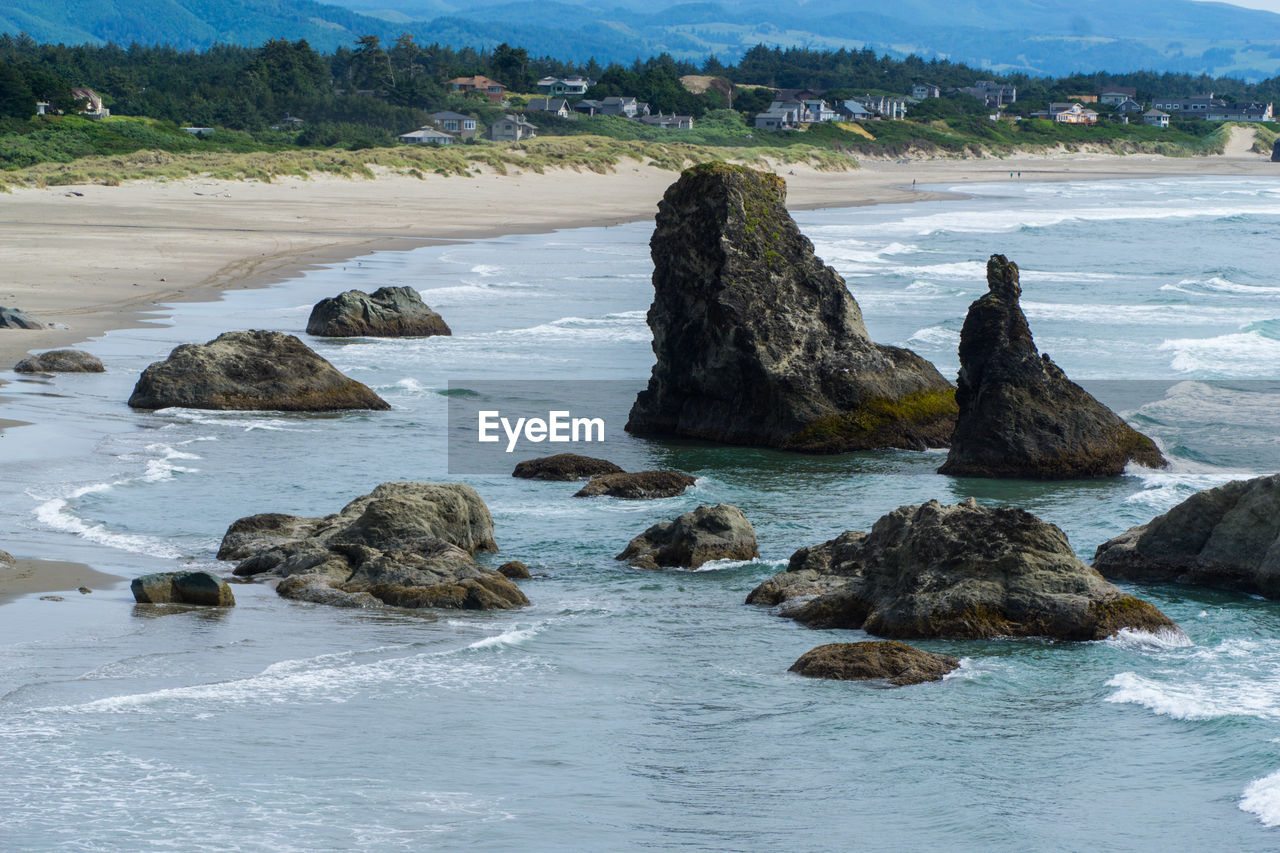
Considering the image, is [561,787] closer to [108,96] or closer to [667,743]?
[667,743]

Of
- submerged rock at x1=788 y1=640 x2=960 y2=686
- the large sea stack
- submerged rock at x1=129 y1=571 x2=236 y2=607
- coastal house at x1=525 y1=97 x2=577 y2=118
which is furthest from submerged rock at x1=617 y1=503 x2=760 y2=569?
coastal house at x1=525 y1=97 x2=577 y2=118

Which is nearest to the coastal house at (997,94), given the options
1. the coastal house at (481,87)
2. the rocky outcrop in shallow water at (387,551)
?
the coastal house at (481,87)

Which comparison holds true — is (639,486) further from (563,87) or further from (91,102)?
(563,87)

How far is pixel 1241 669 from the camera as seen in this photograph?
32.2ft

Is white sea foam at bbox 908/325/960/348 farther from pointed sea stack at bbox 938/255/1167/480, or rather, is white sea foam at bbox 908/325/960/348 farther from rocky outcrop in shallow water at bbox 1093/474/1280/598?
rocky outcrop in shallow water at bbox 1093/474/1280/598

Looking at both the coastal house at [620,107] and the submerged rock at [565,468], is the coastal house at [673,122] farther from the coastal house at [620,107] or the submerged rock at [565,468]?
the submerged rock at [565,468]

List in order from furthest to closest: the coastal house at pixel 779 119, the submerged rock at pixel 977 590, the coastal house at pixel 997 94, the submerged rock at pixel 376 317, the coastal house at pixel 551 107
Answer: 1. the coastal house at pixel 997 94
2. the coastal house at pixel 779 119
3. the coastal house at pixel 551 107
4. the submerged rock at pixel 376 317
5. the submerged rock at pixel 977 590

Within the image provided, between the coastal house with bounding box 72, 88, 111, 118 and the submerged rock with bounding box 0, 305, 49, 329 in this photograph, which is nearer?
the submerged rock with bounding box 0, 305, 49, 329

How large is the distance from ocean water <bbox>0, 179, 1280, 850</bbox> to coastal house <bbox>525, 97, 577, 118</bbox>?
363ft

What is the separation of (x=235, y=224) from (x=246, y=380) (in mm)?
28203

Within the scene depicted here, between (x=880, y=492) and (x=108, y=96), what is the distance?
100188mm

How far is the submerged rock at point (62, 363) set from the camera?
20.8 metres

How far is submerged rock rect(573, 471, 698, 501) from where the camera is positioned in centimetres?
1520

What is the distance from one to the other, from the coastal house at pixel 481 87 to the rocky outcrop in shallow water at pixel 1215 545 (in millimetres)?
Result: 126130
